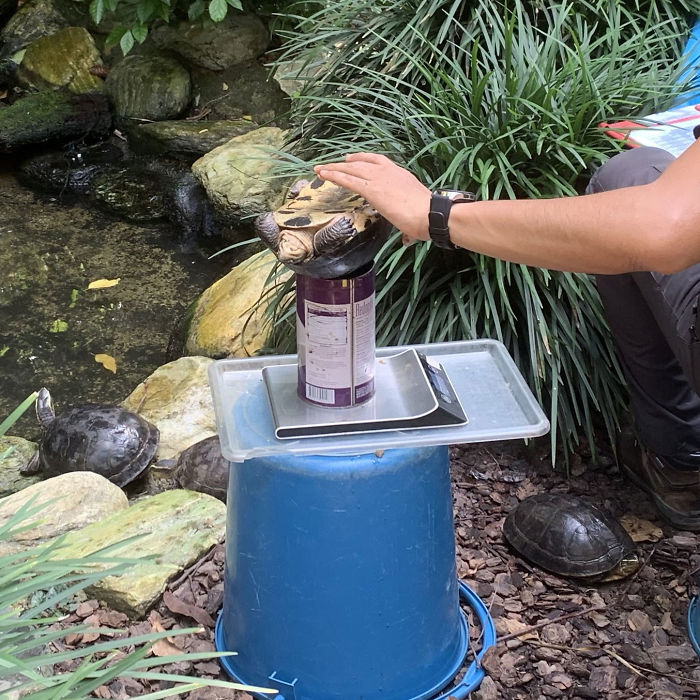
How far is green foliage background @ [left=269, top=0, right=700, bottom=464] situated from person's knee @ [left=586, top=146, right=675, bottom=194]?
0.31 metres

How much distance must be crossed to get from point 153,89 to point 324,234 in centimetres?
548

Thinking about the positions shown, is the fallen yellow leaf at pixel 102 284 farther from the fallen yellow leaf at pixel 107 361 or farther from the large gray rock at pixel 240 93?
the large gray rock at pixel 240 93

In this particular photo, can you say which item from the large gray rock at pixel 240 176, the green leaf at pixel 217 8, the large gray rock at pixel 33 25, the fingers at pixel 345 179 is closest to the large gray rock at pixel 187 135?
the large gray rock at pixel 240 176

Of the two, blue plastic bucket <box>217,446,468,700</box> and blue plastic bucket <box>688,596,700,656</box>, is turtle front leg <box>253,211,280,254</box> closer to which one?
blue plastic bucket <box>217,446,468,700</box>

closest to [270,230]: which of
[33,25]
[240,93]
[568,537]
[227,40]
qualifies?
[568,537]

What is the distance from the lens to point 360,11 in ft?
12.5

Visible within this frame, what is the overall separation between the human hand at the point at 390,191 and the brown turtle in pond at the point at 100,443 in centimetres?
183

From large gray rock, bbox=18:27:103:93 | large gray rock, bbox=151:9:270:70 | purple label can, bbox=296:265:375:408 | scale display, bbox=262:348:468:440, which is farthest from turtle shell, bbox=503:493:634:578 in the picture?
large gray rock, bbox=18:27:103:93

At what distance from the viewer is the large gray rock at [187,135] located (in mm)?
5988

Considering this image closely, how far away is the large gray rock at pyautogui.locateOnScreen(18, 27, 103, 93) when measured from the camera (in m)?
7.17

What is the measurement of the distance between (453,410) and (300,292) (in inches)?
15.0

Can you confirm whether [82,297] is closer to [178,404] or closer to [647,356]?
[178,404]

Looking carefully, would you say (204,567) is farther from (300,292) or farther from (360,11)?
(360,11)

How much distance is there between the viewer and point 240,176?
207 inches
